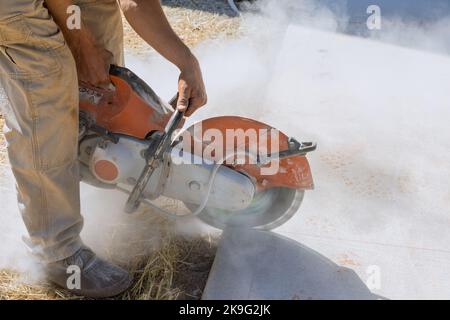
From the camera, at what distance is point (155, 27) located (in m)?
2.41

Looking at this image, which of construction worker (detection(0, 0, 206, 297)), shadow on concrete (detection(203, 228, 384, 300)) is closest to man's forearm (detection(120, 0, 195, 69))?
construction worker (detection(0, 0, 206, 297))

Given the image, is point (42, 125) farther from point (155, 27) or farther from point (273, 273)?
point (273, 273)

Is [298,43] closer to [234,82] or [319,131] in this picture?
[234,82]

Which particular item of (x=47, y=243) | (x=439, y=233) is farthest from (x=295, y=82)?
(x=47, y=243)

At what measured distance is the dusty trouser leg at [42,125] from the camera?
7.39 feet

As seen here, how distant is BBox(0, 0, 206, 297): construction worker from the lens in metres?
2.26

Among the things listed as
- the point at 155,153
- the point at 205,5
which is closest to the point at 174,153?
the point at 155,153

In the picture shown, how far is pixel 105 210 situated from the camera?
3.08 metres

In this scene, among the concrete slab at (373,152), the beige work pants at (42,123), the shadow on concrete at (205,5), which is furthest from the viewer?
the shadow on concrete at (205,5)

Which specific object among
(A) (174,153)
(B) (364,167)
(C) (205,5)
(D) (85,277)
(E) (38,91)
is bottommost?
(C) (205,5)

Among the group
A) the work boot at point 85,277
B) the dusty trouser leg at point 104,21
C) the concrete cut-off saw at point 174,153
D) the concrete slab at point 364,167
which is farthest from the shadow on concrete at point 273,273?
the dusty trouser leg at point 104,21

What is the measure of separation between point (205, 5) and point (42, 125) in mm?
3115

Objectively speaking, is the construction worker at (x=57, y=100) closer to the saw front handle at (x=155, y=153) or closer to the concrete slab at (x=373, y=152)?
the saw front handle at (x=155, y=153)
